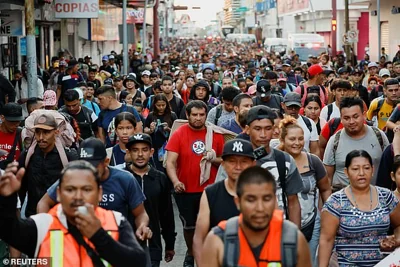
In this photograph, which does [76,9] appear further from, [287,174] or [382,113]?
[287,174]

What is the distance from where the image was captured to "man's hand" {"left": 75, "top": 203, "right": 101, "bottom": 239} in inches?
171

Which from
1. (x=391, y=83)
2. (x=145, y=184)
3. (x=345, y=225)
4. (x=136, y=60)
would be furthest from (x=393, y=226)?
(x=136, y=60)

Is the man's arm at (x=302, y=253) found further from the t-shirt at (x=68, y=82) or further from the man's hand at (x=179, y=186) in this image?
the t-shirt at (x=68, y=82)

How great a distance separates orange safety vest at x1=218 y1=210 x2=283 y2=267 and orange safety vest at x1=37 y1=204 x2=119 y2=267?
0.65 meters

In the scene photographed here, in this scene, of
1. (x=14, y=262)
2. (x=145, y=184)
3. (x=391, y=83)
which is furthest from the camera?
(x=391, y=83)

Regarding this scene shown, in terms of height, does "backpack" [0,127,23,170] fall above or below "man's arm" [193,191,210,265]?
above

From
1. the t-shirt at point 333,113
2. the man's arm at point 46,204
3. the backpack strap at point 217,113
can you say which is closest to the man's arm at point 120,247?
the man's arm at point 46,204

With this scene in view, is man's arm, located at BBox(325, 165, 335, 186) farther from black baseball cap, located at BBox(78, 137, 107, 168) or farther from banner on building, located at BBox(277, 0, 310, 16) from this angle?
banner on building, located at BBox(277, 0, 310, 16)

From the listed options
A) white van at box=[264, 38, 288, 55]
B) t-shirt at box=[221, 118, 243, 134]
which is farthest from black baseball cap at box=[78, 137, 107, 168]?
white van at box=[264, 38, 288, 55]

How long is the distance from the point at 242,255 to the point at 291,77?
1867 cm

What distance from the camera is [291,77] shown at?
2325cm

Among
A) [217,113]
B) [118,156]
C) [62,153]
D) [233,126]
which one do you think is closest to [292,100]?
[233,126]

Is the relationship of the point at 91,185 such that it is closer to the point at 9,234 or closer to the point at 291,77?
the point at 9,234

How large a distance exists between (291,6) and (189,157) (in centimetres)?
7809
